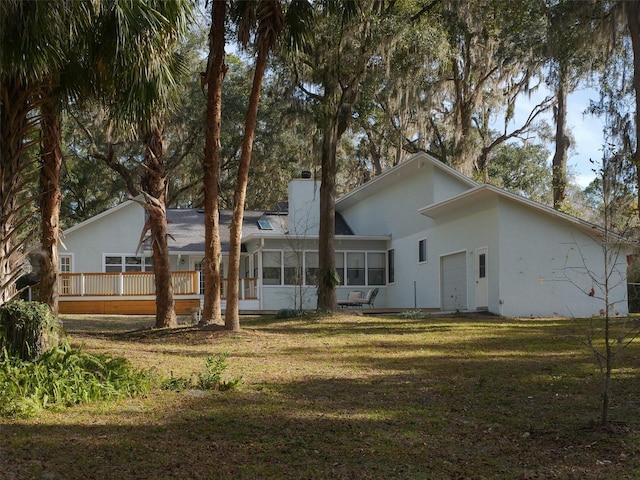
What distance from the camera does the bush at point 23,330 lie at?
756cm

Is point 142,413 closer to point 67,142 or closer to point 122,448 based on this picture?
point 122,448

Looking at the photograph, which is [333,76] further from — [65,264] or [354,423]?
[65,264]

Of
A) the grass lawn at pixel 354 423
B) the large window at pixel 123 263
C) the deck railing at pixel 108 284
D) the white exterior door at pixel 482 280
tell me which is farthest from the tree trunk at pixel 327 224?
the large window at pixel 123 263

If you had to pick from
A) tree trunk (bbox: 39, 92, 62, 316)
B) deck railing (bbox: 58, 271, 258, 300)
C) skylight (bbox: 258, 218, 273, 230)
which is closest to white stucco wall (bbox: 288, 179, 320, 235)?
skylight (bbox: 258, 218, 273, 230)

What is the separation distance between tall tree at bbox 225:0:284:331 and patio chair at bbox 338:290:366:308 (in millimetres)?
11773

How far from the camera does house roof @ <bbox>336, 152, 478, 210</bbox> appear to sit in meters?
23.4

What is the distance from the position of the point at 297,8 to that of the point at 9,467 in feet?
34.7

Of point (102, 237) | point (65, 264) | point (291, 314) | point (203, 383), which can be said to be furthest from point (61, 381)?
point (65, 264)

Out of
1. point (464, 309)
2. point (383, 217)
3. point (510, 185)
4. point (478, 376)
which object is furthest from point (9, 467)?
point (510, 185)

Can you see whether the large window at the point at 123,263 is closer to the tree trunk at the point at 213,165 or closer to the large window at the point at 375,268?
the large window at the point at 375,268

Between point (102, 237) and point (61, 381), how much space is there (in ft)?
75.9

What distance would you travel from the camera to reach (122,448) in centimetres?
568

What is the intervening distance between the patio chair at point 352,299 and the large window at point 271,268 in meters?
2.57

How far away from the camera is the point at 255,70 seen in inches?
527
